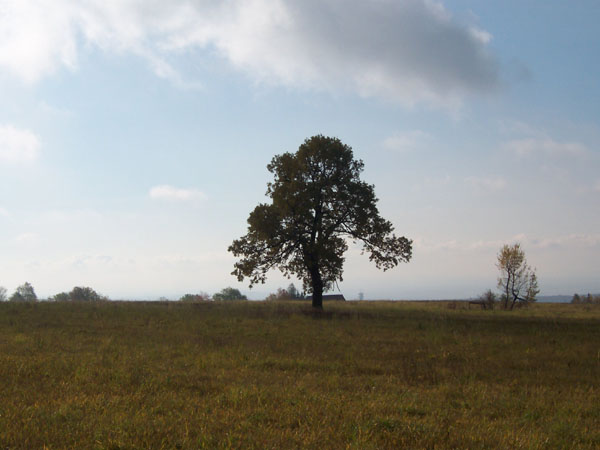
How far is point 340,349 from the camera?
1579cm

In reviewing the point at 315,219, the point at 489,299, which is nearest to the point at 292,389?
the point at 315,219

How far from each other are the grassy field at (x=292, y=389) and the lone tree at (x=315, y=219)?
12.1m

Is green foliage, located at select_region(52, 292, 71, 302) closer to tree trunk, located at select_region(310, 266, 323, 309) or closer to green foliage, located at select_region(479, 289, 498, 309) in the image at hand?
tree trunk, located at select_region(310, 266, 323, 309)

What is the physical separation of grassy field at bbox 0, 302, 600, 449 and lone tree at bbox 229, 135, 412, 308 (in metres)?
12.1

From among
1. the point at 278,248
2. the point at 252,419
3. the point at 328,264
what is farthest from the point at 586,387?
the point at 278,248

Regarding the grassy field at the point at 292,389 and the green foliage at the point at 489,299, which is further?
the green foliage at the point at 489,299

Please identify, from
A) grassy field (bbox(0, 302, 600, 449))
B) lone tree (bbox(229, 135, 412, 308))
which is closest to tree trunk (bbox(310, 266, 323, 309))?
lone tree (bbox(229, 135, 412, 308))

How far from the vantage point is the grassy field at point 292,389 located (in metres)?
6.96

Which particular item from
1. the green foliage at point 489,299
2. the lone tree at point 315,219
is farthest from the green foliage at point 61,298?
the green foliage at point 489,299

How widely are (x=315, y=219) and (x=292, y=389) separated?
23.1 m

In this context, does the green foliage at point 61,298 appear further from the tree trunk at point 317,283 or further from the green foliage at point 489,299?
the green foliage at point 489,299

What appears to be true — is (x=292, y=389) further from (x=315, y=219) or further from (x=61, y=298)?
(x=61, y=298)

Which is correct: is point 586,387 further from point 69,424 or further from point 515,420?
point 69,424

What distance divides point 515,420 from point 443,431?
1.84m
